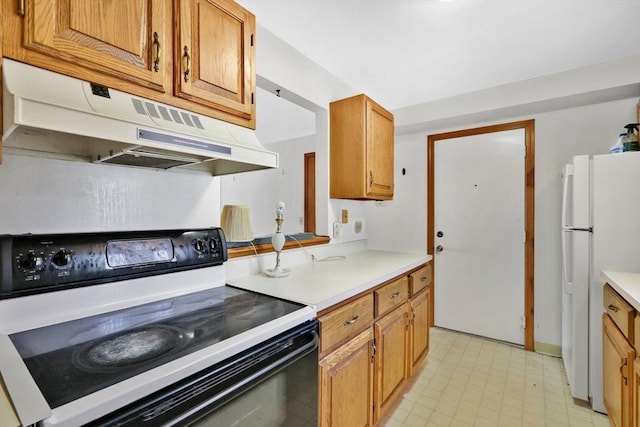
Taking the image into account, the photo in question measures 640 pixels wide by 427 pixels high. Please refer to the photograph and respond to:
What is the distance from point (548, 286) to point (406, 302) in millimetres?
1523

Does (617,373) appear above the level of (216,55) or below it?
below

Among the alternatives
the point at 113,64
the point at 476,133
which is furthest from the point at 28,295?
the point at 476,133

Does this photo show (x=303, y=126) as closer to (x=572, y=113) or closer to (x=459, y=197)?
(x=459, y=197)

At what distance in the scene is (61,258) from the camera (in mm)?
958

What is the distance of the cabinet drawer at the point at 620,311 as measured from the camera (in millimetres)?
1323

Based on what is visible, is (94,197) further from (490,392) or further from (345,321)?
(490,392)

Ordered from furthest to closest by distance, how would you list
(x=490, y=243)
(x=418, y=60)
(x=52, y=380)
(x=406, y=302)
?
(x=490, y=243), (x=418, y=60), (x=406, y=302), (x=52, y=380)

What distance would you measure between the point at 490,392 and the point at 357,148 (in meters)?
1.95

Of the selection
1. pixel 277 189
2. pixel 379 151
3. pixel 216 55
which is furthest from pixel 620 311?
pixel 277 189

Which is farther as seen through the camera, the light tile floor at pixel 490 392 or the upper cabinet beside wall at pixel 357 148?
the upper cabinet beside wall at pixel 357 148

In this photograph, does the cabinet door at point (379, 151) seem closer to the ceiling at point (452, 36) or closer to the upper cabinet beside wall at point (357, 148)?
the upper cabinet beside wall at point (357, 148)

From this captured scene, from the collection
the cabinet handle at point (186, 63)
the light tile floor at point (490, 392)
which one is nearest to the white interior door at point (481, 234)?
the light tile floor at point (490, 392)

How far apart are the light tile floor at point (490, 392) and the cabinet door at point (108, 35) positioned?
2145 mm

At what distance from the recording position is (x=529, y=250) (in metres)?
2.60
